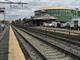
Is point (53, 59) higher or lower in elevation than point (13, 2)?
lower

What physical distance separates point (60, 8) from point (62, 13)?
9.20 metres

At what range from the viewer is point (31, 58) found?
694 inches

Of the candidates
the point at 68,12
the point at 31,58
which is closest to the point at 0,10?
the point at 31,58

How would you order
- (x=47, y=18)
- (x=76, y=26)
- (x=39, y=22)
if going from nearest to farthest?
(x=76, y=26) < (x=47, y=18) < (x=39, y=22)

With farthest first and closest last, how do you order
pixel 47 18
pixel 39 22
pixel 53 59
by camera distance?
1. pixel 39 22
2. pixel 47 18
3. pixel 53 59

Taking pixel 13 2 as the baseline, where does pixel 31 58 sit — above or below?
below

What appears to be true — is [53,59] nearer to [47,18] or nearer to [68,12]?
[47,18]

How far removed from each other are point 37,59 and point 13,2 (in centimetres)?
5086

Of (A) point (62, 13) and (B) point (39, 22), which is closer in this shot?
(B) point (39, 22)

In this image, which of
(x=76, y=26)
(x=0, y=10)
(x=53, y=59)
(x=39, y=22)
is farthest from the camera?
(x=39, y=22)

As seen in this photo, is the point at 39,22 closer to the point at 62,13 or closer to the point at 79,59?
the point at 62,13

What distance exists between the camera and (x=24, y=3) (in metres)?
66.9

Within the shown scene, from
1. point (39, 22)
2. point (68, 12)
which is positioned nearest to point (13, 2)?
point (39, 22)

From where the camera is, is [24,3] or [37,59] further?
[24,3]
